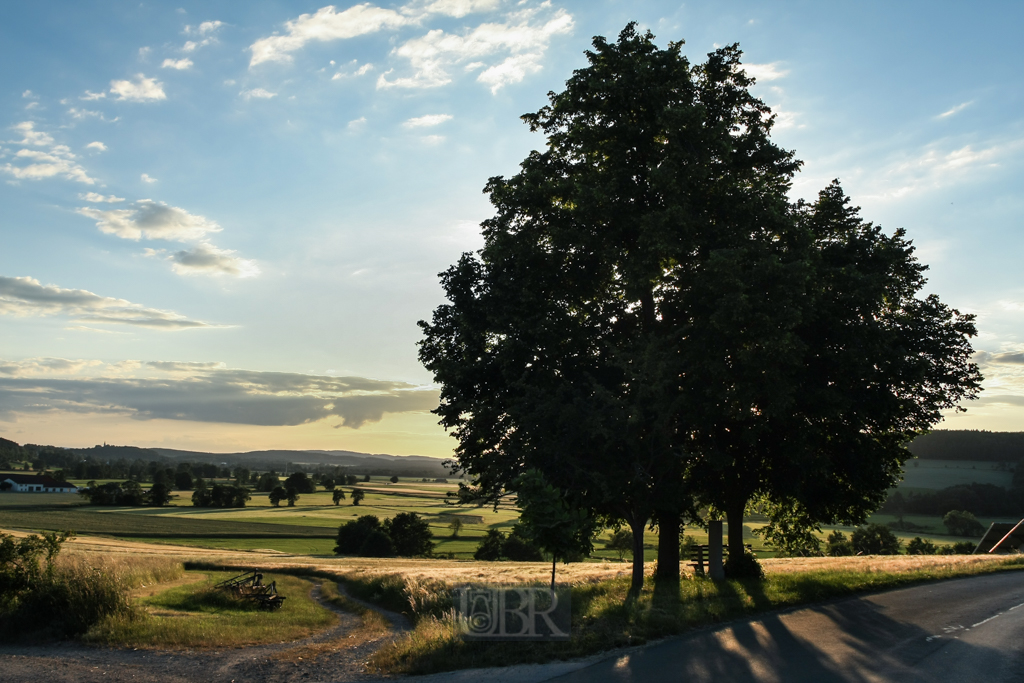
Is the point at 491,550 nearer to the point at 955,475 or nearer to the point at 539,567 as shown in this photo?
the point at 539,567

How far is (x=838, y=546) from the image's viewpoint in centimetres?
8469

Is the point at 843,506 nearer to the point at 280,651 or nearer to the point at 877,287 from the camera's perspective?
the point at 877,287

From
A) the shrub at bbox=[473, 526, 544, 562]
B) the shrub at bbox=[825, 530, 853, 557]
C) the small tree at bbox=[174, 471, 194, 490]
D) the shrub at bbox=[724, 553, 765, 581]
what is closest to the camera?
the shrub at bbox=[724, 553, 765, 581]

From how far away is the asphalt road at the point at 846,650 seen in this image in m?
10.7

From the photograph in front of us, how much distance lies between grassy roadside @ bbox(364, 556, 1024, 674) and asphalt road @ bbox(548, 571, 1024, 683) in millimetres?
777

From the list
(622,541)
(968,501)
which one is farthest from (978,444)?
(622,541)

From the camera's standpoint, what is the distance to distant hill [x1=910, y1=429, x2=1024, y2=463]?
13200 cm

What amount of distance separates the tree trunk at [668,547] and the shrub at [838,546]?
71968 mm

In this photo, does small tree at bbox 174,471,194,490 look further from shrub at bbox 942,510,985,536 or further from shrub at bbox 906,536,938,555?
shrub at bbox 942,510,985,536

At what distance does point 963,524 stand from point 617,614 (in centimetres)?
10961

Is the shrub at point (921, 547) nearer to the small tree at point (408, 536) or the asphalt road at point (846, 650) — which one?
the small tree at point (408, 536)

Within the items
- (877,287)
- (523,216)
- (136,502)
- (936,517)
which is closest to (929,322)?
(877,287)

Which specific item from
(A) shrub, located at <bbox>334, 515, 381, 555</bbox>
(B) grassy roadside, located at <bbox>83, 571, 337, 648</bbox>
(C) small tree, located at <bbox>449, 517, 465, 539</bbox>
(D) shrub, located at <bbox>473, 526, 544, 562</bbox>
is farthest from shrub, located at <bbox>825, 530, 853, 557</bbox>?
(B) grassy roadside, located at <bbox>83, 571, 337, 648</bbox>

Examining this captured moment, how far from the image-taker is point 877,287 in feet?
62.4
